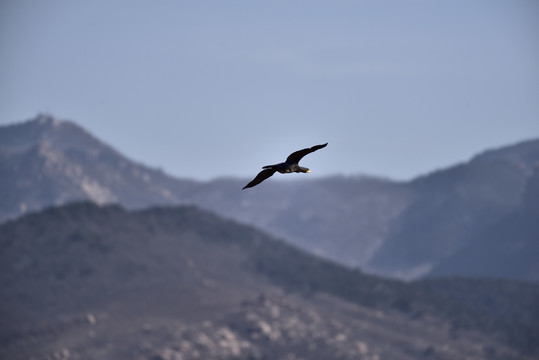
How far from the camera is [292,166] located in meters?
55.7

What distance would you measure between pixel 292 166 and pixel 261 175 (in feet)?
5.15

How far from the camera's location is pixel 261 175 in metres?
56.0

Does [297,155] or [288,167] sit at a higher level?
[297,155]

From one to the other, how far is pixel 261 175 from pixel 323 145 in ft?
13.4

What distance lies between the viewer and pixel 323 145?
53.4 m

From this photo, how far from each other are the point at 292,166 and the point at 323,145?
9.27ft
